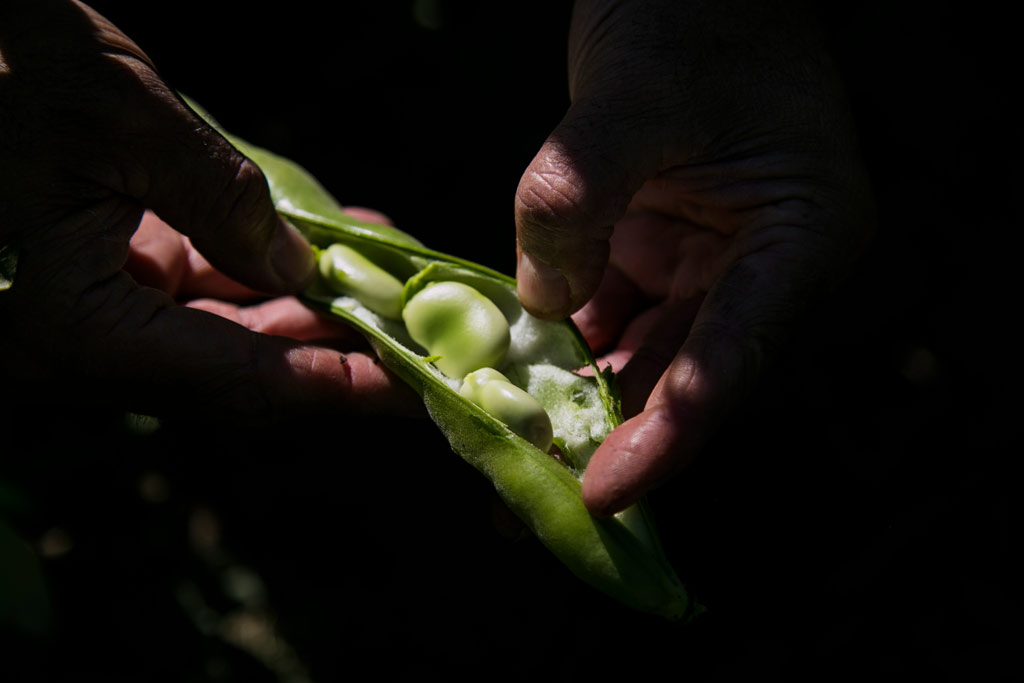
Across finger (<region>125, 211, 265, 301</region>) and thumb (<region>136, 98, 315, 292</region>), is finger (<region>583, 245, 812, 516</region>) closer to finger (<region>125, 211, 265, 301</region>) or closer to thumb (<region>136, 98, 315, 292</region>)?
thumb (<region>136, 98, 315, 292</region>)

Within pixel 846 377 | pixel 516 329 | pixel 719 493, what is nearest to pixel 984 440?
pixel 846 377

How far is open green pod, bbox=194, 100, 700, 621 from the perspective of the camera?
2205 mm

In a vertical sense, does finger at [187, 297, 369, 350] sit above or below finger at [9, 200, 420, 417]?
below

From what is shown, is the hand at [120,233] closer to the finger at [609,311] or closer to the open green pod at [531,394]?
the open green pod at [531,394]

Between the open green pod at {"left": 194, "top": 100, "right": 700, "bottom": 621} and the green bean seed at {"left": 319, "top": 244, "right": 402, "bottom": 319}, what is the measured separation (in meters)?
0.05

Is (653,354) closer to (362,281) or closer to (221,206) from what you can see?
(362,281)

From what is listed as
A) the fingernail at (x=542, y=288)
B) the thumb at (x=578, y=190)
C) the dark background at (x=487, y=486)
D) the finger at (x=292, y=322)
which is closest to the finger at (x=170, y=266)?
the finger at (x=292, y=322)

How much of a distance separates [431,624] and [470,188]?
2.50 meters

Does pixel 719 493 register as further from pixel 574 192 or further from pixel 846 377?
pixel 574 192

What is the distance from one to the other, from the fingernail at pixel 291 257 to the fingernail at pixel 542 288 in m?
0.93

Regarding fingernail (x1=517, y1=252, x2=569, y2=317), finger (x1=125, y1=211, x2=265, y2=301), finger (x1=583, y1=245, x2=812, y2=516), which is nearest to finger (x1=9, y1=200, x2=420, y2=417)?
finger (x1=125, y1=211, x2=265, y2=301)

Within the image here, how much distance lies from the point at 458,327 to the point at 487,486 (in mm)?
1501

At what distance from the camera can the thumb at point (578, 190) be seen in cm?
233

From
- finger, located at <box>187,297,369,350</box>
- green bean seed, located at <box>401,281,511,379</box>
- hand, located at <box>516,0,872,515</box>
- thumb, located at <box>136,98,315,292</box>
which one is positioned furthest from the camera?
finger, located at <box>187,297,369,350</box>
